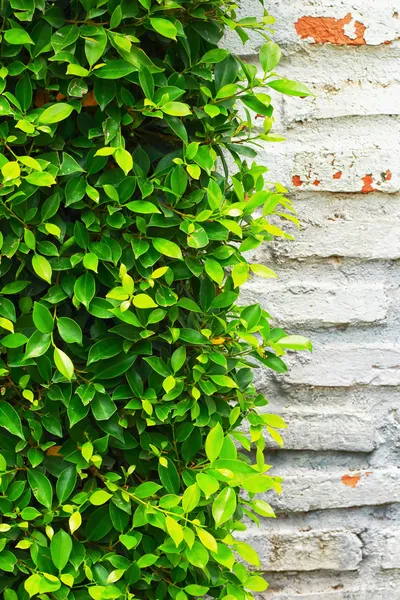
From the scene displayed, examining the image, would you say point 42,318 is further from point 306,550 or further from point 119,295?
point 306,550

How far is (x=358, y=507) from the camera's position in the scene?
132 centimetres

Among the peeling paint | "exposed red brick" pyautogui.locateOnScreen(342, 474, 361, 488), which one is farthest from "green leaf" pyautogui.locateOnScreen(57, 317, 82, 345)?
"exposed red brick" pyautogui.locateOnScreen(342, 474, 361, 488)

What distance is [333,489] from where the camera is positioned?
1299 mm

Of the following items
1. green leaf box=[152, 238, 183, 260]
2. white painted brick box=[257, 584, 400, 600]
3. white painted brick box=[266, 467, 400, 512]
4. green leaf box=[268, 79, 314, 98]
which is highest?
green leaf box=[268, 79, 314, 98]

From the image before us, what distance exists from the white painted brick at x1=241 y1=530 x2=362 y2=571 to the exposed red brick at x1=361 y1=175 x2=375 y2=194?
0.67 m

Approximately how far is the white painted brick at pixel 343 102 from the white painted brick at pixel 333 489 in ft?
2.25

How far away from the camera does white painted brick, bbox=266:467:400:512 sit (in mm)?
1292

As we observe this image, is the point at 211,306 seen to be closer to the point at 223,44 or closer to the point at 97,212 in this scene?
the point at 97,212

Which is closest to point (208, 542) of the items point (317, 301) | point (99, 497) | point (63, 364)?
point (99, 497)

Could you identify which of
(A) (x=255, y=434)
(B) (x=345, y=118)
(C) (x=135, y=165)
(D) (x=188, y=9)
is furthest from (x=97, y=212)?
(B) (x=345, y=118)

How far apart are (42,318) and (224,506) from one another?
0.34m

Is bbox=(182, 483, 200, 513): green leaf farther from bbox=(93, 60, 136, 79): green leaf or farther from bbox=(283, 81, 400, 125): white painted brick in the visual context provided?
bbox=(283, 81, 400, 125): white painted brick

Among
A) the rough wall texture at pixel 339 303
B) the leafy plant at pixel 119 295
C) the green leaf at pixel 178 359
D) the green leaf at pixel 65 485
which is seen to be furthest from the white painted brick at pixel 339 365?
the green leaf at pixel 65 485

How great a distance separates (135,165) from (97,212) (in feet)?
0.28
